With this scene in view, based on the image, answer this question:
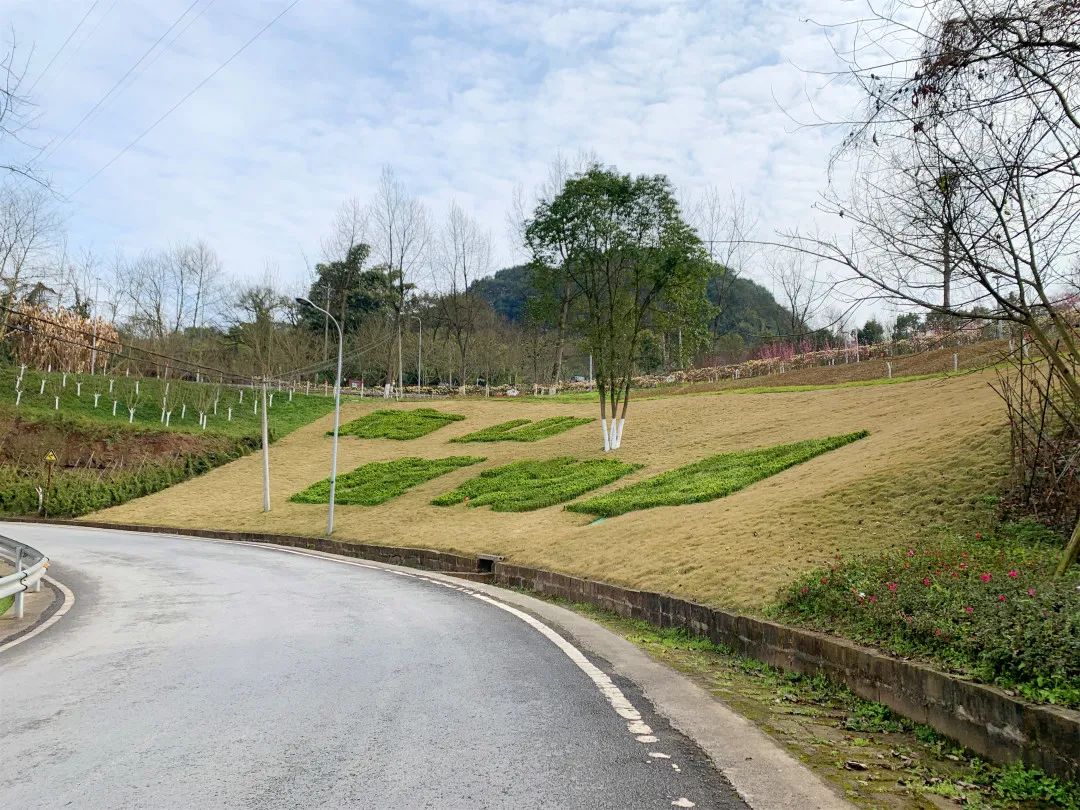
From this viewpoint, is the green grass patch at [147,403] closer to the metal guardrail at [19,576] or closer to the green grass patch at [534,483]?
the green grass patch at [534,483]

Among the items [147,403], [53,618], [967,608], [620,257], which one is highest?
[620,257]

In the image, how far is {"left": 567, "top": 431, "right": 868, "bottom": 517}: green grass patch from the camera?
19516 mm

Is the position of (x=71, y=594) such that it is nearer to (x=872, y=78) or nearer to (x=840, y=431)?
(x=872, y=78)

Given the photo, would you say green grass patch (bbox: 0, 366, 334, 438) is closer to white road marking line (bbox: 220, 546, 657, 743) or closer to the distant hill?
the distant hill

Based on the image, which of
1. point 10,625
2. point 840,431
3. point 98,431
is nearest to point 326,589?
point 10,625

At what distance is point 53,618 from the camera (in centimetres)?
1127

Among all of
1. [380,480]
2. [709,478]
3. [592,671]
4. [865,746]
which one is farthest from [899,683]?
[380,480]

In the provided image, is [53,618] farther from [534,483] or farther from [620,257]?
[620,257]

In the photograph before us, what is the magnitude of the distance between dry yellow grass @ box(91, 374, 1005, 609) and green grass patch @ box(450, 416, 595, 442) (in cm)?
127

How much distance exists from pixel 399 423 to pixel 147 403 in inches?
624

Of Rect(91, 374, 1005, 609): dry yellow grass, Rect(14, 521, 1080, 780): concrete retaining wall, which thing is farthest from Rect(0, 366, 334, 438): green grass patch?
Rect(14, 521, 1080, 780): concrete retaining wall

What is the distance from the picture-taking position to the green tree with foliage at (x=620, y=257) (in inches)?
1163

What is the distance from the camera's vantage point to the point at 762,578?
10.2 m

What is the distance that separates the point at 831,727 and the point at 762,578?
4315mm
